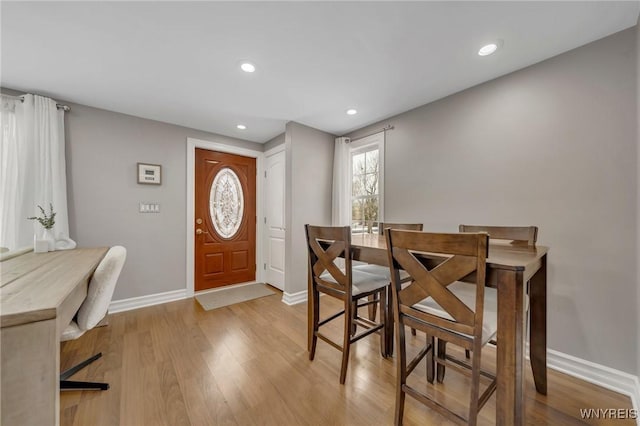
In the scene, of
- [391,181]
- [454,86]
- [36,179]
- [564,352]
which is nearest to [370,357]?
[564,352]

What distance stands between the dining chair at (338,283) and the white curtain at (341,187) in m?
1.46

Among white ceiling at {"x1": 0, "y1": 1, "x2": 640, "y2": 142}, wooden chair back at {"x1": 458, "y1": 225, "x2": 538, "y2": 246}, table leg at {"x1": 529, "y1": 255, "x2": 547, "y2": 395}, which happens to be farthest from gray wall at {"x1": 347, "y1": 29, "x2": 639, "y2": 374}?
table leg at {"x1": 529, "y1": 255, "x2": 547, "y2": 395}

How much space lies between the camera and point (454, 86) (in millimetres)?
2297

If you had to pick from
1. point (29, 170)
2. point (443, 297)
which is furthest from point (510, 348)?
point (29, 170)

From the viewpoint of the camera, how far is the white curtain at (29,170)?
220cm

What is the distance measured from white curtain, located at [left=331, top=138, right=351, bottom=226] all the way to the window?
0.10m

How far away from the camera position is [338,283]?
5.58ft

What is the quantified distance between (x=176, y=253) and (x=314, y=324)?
2.37m

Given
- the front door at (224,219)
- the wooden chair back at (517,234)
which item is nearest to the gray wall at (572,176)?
the wooden chair back at (517,234)

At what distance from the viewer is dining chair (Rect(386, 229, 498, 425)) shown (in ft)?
3.40

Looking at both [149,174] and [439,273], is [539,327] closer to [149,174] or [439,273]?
[439,273]

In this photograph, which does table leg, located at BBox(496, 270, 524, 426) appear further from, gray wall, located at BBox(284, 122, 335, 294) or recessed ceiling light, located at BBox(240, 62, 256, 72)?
gray wall, located at BBox(284, 122, 335, 294)

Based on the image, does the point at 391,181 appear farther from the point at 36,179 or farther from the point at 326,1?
the point at 36,179

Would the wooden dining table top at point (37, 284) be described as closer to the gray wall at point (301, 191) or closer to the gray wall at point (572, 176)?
the gray wall at point (301, 191)
